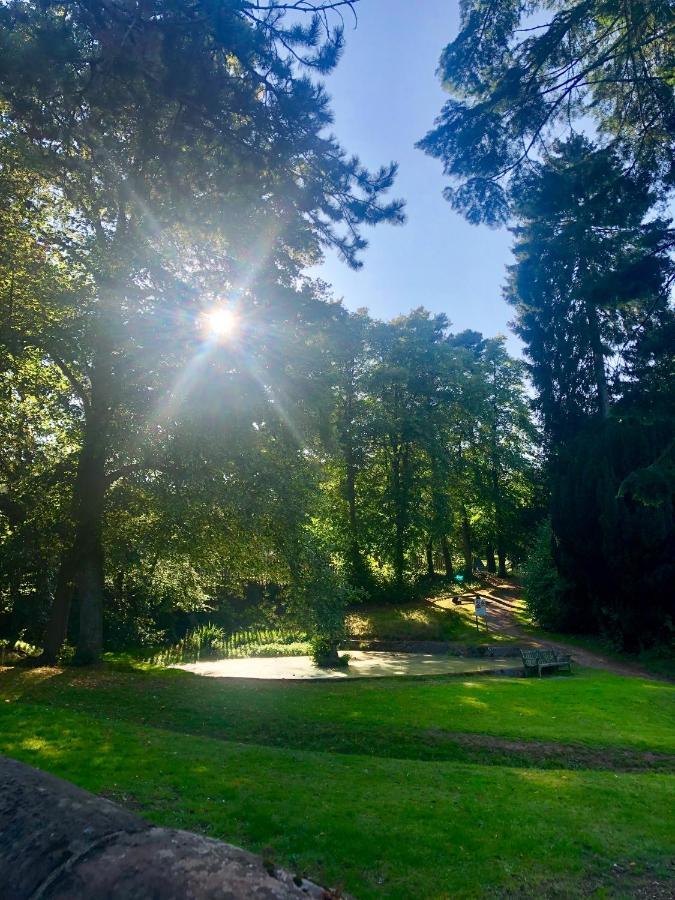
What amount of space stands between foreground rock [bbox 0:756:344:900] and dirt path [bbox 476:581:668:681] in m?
21.2

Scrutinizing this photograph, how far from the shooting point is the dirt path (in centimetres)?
2041

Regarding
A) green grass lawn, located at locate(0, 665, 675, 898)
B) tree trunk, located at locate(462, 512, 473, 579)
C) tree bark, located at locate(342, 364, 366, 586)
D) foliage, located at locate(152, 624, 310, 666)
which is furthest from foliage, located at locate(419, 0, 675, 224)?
tree trunk, located at locate(462, 512, 473, 579)

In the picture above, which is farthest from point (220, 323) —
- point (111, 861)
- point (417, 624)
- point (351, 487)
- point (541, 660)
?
point (351, 487)

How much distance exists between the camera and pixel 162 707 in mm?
11523

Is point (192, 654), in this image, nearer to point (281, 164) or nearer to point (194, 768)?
point (194, 768)

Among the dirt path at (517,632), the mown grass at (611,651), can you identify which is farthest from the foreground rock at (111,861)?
the mown grass at (611,651)

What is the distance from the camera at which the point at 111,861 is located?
1524 mm

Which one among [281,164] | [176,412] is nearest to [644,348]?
[281,164]

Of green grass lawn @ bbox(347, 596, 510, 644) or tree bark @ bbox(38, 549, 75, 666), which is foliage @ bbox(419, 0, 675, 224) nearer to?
tree bark @ bbox(38, 549, 75, 666)

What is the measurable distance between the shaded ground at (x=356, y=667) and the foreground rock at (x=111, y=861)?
16.7 metres

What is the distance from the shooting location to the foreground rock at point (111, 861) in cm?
143

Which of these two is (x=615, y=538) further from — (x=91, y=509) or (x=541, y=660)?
(x=91, y=509)

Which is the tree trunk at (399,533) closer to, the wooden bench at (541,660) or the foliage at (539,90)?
the wooden bench at (541,660)

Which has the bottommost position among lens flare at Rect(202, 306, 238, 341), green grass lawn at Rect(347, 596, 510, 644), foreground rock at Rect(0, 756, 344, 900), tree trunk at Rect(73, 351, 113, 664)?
green grass lawn at Rect(347, 596, 510, 644)
